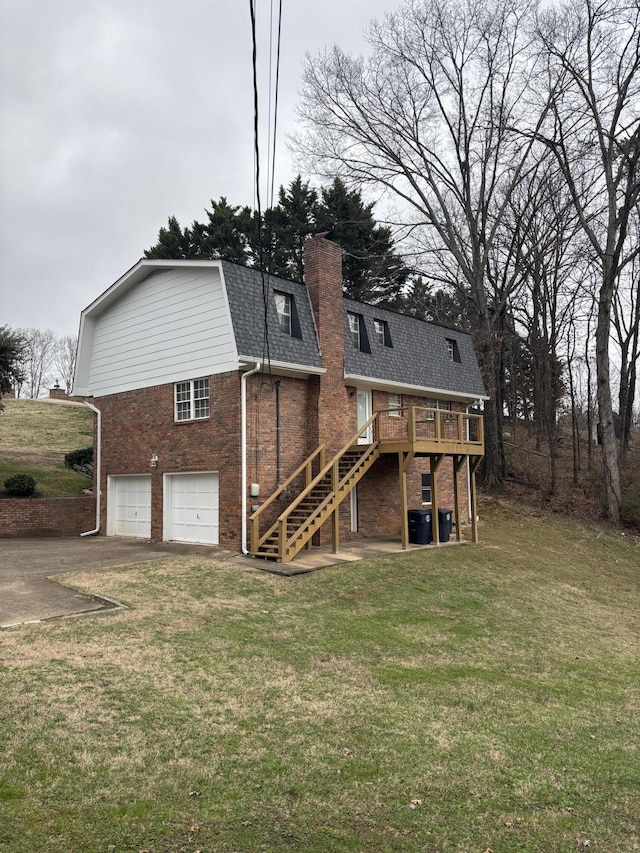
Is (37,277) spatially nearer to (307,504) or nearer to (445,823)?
(307,504)

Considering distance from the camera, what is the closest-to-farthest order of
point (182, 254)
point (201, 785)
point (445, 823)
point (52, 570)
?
point (445, 823)
point (201, 785)
point (52, 570)
point (182, 254)

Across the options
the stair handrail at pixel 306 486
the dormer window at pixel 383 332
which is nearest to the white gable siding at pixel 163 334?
the stair handrail at pixel 306 486

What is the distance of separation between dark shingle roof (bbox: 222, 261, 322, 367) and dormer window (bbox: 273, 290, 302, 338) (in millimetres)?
95

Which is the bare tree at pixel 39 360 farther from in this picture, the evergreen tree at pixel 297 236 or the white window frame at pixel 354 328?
the white window frame at pixel 354 328

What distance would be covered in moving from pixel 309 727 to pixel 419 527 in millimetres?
10932

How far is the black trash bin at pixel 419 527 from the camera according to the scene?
1588 cm

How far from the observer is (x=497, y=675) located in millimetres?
7246

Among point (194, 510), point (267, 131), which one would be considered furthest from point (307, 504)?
point (267, 131)

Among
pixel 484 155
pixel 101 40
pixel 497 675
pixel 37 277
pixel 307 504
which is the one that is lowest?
pixel 497 675

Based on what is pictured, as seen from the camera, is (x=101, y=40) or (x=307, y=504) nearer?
(x=101, y=40)

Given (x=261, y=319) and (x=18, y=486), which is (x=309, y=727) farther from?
(x=18, y=486)

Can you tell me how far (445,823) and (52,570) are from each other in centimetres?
912

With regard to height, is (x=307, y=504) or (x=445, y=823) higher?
(x=307, y=504)

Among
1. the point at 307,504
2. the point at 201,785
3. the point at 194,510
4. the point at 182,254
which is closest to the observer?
the point at 201,785
